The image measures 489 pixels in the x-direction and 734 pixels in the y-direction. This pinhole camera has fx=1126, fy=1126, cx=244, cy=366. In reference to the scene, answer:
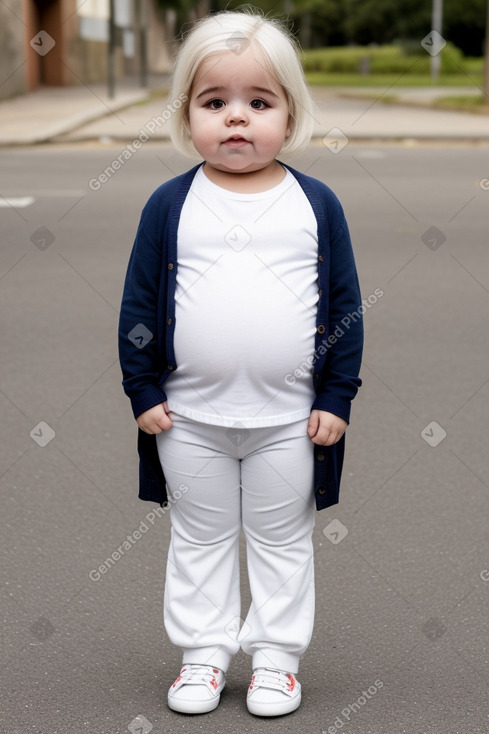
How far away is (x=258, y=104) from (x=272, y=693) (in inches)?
54.9

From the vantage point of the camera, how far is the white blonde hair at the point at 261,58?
2.46m

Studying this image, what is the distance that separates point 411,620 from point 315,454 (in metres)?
0.86

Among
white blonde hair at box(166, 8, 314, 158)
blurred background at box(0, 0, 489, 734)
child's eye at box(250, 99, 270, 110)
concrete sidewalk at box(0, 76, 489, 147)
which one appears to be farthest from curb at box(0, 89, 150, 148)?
child's eye at box(250, 99, 270, 110)

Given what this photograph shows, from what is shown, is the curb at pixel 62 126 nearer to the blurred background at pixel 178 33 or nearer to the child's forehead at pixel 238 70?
the blurred background at pixel 178 33

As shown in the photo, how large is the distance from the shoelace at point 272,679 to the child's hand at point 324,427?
0.61 m

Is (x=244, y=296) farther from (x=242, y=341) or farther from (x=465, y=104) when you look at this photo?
(x=465, y=104)

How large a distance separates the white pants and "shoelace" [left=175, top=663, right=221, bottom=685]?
0.02 m

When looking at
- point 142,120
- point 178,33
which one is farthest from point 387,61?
point 178,33

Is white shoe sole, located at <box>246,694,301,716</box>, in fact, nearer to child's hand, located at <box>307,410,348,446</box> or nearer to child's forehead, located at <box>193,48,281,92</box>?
child's hand, located at <box>307,410,348,446</box>

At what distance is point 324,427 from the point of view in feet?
8.43

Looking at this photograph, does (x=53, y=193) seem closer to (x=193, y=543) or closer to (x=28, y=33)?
(x=193, y=543)

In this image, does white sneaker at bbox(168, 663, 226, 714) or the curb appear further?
the curb

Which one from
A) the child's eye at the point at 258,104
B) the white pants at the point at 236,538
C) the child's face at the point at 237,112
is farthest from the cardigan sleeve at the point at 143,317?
the child's eye at the point at 258,104

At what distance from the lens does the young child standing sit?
2.49 m
